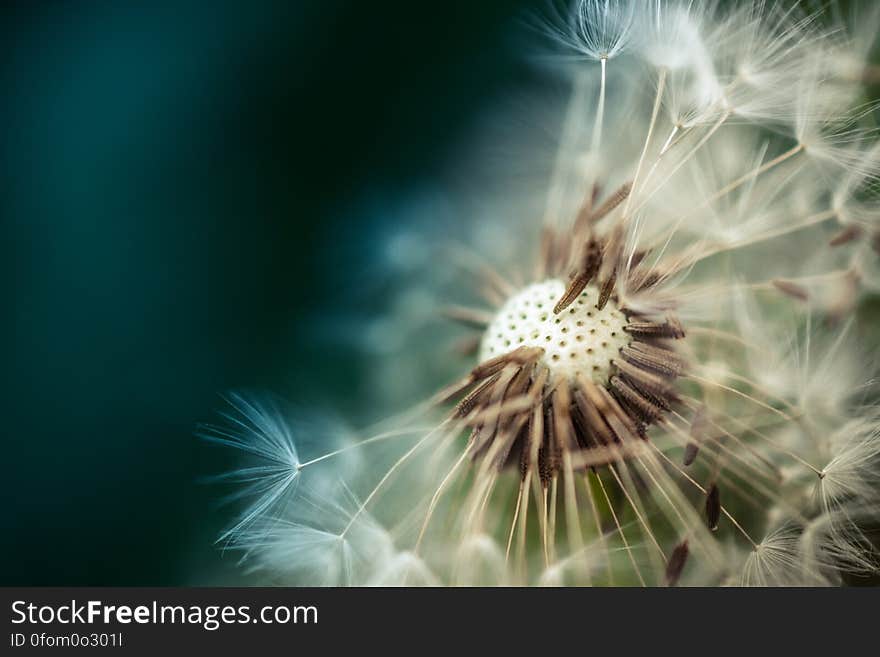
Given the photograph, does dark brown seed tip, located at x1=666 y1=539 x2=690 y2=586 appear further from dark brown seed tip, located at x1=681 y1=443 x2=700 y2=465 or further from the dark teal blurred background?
the dark teal blurred background

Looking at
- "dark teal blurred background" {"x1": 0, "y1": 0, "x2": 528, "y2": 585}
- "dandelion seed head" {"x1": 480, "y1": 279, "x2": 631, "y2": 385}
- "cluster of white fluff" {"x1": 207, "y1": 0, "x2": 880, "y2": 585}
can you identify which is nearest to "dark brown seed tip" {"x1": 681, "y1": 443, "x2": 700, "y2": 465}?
"cluster of white fluff" {"x1": 207, "y1": 0, "x2": 880, "y2": 585}

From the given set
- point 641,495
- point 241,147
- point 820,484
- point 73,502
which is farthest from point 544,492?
point 241,147

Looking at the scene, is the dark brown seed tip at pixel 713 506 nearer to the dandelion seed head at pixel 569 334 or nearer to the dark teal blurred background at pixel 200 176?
the dandelion seed head at pixel 569 334

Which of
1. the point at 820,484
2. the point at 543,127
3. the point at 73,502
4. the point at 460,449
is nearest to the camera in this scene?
the point at 820,484

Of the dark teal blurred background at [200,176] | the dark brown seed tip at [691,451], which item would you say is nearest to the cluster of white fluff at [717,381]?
the dark brown seed tip at [691,451]

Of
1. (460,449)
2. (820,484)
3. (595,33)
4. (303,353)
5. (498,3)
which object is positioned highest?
(498,3)

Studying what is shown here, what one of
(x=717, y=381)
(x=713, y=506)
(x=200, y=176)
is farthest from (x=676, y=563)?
(x=200, y=176)

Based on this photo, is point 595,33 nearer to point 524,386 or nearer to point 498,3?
point 498,3

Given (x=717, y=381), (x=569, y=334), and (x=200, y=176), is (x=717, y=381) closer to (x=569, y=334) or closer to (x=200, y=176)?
(x=569, y=334)
